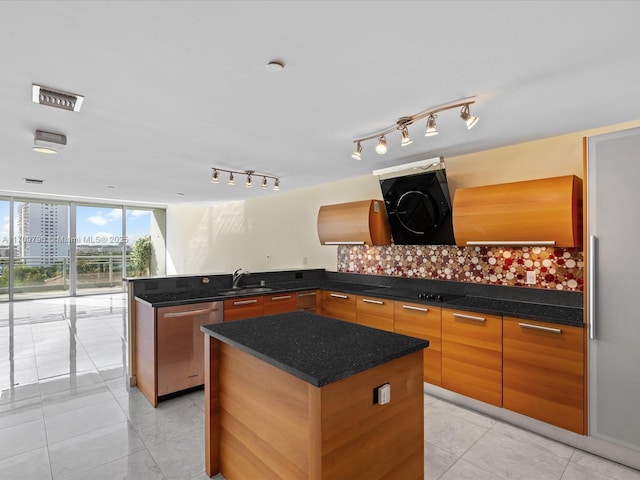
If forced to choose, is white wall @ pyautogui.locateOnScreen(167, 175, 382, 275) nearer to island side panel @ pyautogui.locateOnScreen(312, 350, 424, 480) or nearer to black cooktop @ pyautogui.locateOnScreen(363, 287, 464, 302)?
black cooktop @ pyautogui.locateOnScreen(363, 287, 464, 302)

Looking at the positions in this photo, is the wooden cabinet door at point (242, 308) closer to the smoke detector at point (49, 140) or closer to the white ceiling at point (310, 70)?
the white ceiling at point (310, 70)

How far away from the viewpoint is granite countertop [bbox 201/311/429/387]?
1.35 meters

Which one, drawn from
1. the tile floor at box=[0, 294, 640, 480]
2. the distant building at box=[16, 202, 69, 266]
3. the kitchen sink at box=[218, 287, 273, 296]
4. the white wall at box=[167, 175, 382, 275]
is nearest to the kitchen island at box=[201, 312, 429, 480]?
the tile floor at box=[0, 294, 640, 480]

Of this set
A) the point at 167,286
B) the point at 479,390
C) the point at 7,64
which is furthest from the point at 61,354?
the point at 479,390

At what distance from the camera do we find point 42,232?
7.79 m

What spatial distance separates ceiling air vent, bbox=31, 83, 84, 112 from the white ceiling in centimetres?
6

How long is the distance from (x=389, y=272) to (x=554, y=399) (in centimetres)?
207

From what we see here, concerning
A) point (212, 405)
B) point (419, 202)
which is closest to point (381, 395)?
point (212, 405)

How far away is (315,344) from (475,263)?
2.32 m

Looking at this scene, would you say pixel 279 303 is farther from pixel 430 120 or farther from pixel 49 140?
pixel 49 140

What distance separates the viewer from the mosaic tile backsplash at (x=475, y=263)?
2.78 m

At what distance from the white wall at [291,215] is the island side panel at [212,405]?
2.90 meters

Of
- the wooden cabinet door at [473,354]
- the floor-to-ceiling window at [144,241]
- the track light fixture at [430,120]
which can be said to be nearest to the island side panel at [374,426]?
the wooden cabinet door at [473,354]

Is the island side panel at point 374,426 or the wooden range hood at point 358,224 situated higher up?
the wooden range hood at point 358,224
